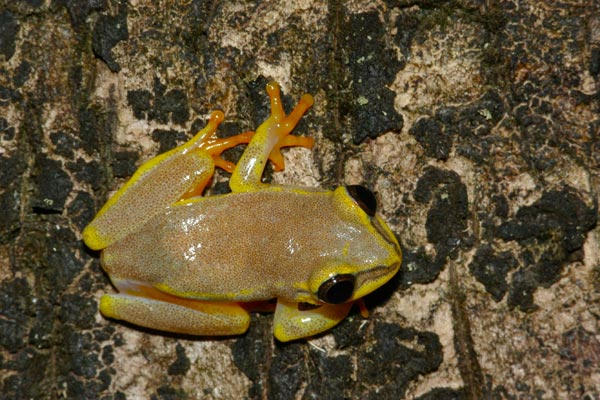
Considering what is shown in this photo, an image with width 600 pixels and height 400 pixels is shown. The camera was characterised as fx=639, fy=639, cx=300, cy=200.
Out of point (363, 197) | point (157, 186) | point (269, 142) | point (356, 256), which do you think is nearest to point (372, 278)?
point (356, 256)

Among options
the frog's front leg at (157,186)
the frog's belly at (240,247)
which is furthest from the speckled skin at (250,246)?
the frog's front leg at (157,186)

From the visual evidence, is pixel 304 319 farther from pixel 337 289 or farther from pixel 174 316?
pixel 174 316

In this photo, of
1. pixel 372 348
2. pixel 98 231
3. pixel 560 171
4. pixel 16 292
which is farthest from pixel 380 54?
pixel 16 292

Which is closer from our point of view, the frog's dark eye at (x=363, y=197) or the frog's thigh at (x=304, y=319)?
the frog's dark eye at (x=363, y=197)

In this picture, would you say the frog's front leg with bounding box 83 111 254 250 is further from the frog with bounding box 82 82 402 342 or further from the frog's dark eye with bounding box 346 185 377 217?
the frog's dark eye with bounding box 346 185 377 217

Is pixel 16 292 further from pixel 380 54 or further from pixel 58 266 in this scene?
pixel 380 54

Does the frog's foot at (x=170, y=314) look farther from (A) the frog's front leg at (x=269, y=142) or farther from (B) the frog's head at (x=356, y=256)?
(A) the frog's front leg at (x=269, y=142)
